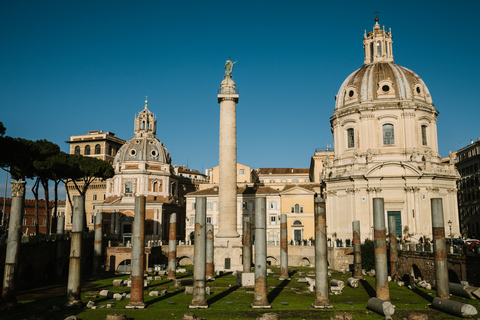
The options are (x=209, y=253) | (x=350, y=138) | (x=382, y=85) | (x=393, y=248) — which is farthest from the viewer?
(x=350, y=138)

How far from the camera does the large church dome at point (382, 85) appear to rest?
5884 centimetres

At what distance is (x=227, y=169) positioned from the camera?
155 feet

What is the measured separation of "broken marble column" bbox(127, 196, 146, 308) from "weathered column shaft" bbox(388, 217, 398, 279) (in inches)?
872

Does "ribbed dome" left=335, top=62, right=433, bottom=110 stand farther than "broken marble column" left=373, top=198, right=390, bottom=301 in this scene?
Yes

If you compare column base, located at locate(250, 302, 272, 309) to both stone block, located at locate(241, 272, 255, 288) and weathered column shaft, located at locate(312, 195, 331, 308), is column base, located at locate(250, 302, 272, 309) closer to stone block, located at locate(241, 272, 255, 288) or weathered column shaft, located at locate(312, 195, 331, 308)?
weathered column shaft, located at locate(312, 195, 331, 308)

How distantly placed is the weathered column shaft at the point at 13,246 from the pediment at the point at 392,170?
130ft

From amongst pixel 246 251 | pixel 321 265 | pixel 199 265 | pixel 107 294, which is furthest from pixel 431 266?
pixel 107 294

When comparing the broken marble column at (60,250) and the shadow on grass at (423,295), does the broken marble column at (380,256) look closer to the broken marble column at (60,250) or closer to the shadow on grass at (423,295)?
the shadow on grass at (423,295)

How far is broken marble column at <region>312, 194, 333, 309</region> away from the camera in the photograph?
25984 mm

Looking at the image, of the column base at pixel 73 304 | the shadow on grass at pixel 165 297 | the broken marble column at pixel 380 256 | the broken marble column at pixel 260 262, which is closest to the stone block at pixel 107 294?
the shadow on grass at pixel 165 297

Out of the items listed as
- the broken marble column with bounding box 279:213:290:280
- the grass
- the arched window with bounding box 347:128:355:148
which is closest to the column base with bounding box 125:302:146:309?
the grass

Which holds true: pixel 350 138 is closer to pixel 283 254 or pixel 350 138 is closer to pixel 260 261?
pixel 283 254

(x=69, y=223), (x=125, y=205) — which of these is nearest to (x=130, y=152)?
(x=125, y=205)

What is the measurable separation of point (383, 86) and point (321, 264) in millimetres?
38463
